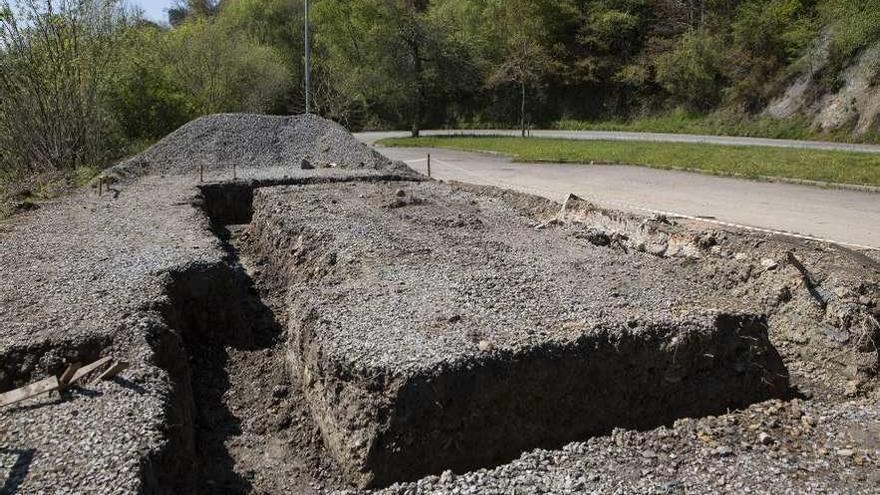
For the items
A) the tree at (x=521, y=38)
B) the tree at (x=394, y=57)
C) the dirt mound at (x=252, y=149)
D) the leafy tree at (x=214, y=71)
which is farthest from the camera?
the tree at (x=521, y=38)

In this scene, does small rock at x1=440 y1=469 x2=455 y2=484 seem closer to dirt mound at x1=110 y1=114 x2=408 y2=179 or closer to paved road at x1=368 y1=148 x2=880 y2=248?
paved road at x1=368 y1=148 x2=880 y2=248

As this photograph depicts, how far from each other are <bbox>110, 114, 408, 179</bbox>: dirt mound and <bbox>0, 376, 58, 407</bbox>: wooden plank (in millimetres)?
12753

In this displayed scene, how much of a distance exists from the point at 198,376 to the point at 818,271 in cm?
712

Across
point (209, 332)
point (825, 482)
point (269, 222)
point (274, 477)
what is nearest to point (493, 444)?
point (274, 477)

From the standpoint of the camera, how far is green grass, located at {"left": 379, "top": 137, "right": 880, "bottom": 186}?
1670 centimetres

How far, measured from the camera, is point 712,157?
2050cm

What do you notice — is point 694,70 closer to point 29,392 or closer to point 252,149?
point 252,149

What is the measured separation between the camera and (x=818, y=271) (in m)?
8.24

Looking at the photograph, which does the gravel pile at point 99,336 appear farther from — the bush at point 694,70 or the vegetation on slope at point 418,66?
the bush at point 694,70

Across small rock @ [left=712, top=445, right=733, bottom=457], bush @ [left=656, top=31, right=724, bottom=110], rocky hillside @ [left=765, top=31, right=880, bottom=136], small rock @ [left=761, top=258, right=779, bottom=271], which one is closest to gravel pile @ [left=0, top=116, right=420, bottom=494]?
small rock @ [left=712, top=445, right=733, bottom=457]

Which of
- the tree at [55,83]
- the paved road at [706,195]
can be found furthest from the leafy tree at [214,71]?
the paved road at [706,195]

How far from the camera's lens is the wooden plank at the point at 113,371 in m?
5.51

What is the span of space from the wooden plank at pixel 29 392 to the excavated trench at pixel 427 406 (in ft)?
2.87

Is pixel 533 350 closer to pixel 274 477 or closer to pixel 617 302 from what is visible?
pixel 617 302
